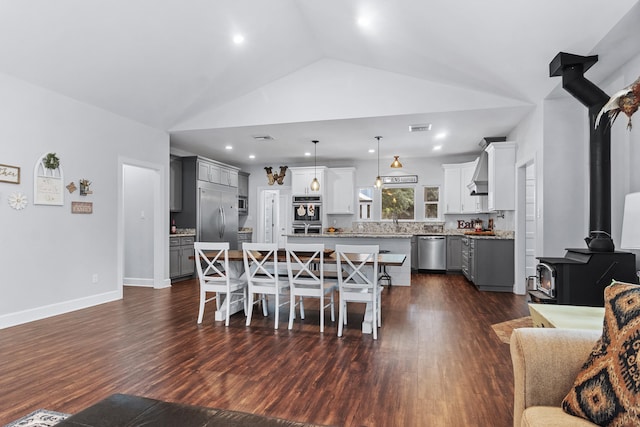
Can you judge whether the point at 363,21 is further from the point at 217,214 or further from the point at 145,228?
the point at 217,214

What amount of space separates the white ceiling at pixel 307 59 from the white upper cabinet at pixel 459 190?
1682 millimetres

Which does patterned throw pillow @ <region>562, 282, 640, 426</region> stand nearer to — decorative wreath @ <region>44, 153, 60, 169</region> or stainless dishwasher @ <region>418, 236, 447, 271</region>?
decorative wreath @ <region>44, 153, 60, 169</region>

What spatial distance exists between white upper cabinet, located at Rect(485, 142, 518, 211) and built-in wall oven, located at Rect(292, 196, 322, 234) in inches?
161

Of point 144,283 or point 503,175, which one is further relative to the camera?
point 144,283

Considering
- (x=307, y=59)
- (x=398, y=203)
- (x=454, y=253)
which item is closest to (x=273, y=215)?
(x=398, y=203)

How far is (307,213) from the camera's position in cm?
906

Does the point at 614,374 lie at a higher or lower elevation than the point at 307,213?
lower

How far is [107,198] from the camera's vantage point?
17.5 ft

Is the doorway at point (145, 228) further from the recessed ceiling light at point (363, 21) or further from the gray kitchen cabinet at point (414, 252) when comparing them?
the gray kitchen cabinet at point (414, 252)

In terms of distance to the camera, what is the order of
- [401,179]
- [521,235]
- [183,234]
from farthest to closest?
[401,179]
[183,234]
[521,235]

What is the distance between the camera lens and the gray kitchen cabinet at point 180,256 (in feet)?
22.2

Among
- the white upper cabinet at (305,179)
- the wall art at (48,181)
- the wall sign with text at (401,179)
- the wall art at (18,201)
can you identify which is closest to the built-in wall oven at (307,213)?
the white upper cabinet at (305,179)

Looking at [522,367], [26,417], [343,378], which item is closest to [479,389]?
[343,378]

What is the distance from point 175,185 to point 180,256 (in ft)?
4.77
